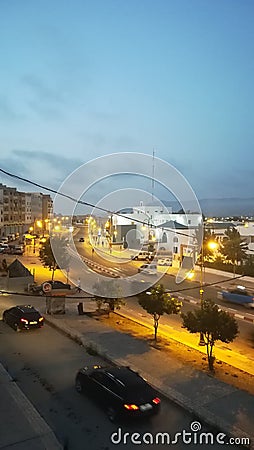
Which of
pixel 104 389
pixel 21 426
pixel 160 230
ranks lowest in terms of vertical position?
pixel 21 426

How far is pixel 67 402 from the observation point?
9242 millimetres

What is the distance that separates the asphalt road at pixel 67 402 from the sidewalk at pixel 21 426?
238 mm

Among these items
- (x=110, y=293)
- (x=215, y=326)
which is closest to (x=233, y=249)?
(x=110, y=293)

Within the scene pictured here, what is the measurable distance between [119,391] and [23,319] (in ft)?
26.6

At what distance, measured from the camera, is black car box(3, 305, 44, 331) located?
15.4m

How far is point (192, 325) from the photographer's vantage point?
484 inches

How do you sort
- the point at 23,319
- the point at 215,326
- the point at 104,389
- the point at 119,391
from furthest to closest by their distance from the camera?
the point at 23,319 < the point at 215,326 < the point at 104,389 < the point at 119,391

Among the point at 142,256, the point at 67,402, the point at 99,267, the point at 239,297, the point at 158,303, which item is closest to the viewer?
the point at 67,402

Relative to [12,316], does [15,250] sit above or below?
above

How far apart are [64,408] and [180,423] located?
2.86m

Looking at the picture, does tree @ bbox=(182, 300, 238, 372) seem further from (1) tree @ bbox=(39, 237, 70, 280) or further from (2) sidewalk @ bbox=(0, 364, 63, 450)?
(1) tree @ bbox=(39, 237, 70, 280)

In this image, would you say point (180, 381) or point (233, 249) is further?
point (233, 249)

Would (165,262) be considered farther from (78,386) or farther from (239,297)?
(78,386)

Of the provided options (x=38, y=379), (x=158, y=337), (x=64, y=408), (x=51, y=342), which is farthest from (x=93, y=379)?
(x=158, y=337)
